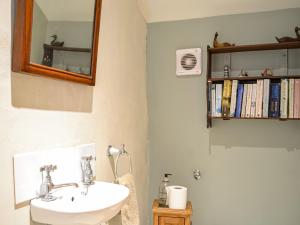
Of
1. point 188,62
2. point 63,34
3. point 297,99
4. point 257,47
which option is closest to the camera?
point 63,34

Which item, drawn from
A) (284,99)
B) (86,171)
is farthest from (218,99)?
(86,171)

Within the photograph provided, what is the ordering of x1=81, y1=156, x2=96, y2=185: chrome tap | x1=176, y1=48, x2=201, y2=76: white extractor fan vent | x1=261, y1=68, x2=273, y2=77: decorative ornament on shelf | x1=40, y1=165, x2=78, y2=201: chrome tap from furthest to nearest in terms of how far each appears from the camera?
x1=176, y1=48, x2=201, y2=76: white extractor fan vent
x1=261, y1=68, x2=273, y2=77: decorative ornament on shelf
x1=81, y1=156, x2=96, y2=185: chrome tap
x1=40, y1=165, x2=78, y2=201: chrome tap

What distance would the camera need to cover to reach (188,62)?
2223 mm

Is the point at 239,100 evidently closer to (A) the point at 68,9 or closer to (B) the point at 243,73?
(B) the point at 243,73

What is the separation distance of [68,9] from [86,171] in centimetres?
68

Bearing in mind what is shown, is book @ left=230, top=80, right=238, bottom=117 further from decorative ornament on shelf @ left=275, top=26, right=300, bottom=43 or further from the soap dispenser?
the soap dispenser

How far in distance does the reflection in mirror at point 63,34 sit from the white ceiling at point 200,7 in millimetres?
999

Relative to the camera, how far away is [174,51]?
2.27 metres

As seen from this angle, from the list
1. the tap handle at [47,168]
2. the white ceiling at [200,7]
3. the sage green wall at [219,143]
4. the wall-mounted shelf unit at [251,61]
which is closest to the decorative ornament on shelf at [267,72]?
the wall-mounted shelf unit at [251,61]

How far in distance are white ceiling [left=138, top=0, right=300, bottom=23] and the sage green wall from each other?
1.8 inches

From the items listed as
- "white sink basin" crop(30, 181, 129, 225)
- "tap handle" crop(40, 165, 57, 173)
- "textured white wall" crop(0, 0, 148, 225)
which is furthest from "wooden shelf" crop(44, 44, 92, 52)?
"white sink basin" crop(30, 181, 129, 225)

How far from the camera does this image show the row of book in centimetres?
188

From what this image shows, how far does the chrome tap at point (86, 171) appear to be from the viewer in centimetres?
115

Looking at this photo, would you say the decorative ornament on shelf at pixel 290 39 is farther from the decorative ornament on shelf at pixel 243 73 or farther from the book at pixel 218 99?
the book at pixel 218 99
